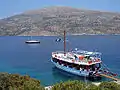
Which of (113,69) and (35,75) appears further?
(113,69)

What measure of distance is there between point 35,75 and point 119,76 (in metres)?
17.6

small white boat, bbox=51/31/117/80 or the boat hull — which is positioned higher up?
small white boat, bbox=51/31/117/80

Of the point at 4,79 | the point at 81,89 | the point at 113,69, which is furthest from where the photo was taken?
the point at 113,69

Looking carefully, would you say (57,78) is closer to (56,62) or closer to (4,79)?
(56,62)

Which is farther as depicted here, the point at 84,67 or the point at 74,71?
the point at 74,71

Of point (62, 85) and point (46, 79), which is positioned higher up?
point (62, 85)

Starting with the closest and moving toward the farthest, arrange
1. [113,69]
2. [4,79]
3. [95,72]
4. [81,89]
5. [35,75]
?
[81,89], [4,79], [95,72], [35,75], [113,69]

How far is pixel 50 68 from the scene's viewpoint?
70.0 meters

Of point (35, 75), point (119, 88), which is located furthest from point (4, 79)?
point (35, 75)

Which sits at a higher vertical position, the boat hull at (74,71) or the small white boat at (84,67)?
the small white boat at (84,67)

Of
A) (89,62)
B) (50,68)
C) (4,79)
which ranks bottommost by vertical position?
(50,68)

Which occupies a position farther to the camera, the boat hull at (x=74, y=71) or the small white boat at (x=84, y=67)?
the boat hull at (x=74, y=71)

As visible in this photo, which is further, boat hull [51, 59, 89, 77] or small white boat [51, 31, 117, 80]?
boat hull [51, 59, 89, 77]

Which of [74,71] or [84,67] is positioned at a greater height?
[84,67]
